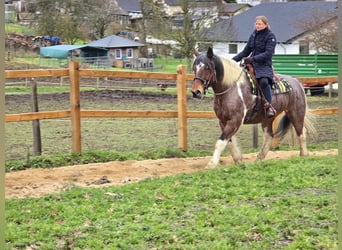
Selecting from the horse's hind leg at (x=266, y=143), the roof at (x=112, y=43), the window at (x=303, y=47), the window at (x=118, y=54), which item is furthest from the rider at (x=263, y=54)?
the window at (x=118, y=54)

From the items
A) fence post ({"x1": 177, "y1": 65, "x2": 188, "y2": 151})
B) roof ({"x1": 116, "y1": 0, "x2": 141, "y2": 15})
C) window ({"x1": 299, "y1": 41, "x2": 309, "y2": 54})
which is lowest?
fence post ({"x1": 177, "y1": 65, "x2": 188, "y2": 151})

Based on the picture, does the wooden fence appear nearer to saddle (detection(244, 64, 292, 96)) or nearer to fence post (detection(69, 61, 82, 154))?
fence post (detection(69, 61, 82, 154))

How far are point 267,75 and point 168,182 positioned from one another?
2174 mm

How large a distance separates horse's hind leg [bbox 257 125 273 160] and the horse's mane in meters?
1.18

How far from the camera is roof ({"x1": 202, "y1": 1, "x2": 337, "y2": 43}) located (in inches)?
1357

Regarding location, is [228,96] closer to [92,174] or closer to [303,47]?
[92,174]

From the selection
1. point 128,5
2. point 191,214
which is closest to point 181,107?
point 191,214

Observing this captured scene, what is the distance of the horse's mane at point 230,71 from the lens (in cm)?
656

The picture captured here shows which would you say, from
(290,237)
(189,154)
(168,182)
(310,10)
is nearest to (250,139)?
(189,154)

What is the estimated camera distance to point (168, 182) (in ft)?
17.9

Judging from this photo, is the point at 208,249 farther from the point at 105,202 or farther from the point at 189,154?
the point at 189,154

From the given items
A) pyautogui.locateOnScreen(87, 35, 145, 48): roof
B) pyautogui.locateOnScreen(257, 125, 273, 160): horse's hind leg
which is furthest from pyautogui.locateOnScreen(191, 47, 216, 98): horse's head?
pyautogui.locateOnScreen(87, 35, 145, 48): roof

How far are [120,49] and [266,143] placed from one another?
3255cm

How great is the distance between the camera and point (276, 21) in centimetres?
3741
